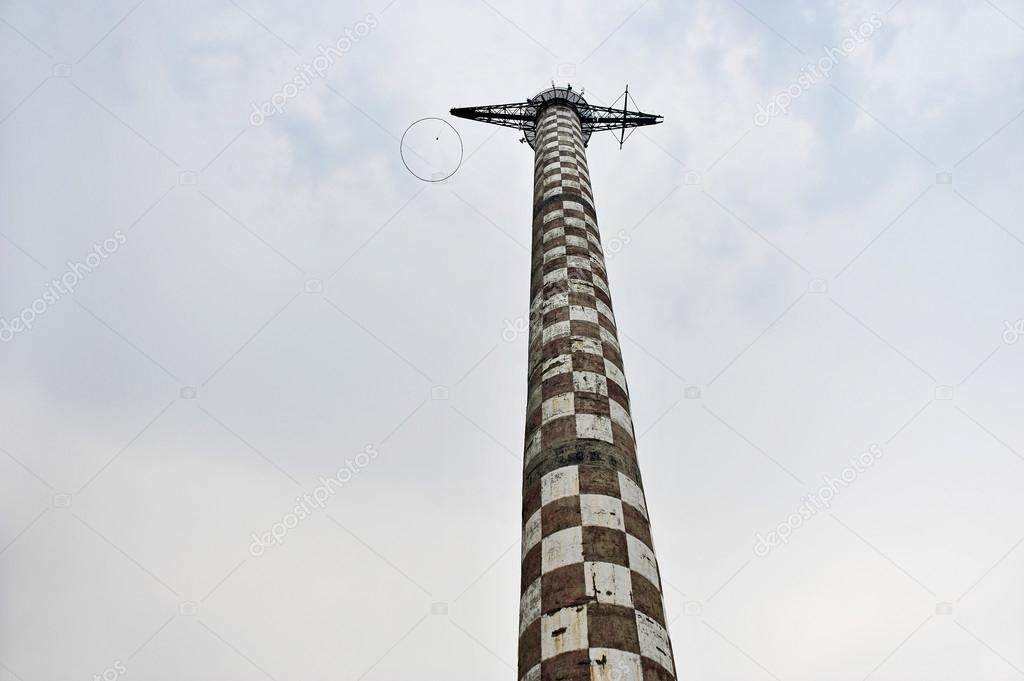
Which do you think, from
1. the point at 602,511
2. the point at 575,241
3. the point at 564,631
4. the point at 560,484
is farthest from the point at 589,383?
the point at 575,241

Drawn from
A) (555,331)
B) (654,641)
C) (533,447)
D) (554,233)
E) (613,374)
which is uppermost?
(554,233)

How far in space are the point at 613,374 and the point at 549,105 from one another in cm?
1489

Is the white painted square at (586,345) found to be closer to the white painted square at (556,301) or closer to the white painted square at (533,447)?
the white painted square at (556,301)

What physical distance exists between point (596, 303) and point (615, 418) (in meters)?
3.29

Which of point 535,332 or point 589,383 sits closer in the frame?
point 589,383

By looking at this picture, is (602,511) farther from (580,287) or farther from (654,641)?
(580,287)

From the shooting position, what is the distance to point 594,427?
11.9 metres

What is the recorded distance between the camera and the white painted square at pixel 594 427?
11781mm

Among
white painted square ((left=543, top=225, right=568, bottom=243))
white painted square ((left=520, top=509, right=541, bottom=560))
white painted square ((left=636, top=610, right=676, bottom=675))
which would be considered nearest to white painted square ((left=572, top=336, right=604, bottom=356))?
white painted square ((left=520, top=509, right=541, bottom=560))

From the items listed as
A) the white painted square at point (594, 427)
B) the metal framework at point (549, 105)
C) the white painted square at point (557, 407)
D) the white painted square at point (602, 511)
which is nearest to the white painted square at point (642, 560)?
the white painted square at point (602, 511)

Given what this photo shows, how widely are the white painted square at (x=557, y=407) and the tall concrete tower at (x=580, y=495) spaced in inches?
0.9

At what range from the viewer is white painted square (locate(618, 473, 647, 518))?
1105cm

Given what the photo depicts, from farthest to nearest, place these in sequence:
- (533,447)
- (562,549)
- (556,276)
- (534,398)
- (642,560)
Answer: (556,276) → (534,398) → (533,447) → (642,560) → (562,549)

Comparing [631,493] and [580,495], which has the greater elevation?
[631,493]
